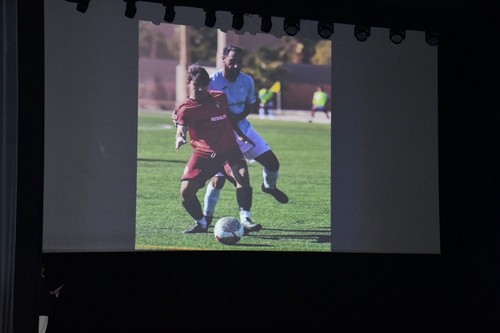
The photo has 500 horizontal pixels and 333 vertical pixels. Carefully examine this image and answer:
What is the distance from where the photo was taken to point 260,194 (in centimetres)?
763

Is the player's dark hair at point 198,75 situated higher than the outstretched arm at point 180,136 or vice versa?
the player's dark hair at point 198,75

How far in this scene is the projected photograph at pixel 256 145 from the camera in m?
7.30

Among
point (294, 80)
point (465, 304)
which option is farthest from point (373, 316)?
point (294, 80)

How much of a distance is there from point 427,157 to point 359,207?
0.97 m

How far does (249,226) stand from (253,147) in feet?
2.64

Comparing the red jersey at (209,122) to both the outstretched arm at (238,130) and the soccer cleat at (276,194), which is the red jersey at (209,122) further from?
the soccer cleat at (276,194)

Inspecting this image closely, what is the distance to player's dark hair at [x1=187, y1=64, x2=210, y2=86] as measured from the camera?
7466mm

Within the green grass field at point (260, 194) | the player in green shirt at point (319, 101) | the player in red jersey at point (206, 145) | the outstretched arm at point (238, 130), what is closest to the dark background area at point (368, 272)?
the green grass field at point (260, 194)

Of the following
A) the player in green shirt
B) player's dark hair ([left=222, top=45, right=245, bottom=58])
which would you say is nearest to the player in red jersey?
player's dark hair ([left=222, top=45, right=245, bottom=58])

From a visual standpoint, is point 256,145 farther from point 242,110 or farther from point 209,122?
point 209,122

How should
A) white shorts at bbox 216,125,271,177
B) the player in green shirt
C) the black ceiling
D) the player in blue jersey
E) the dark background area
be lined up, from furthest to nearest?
the player in green shirt < white shorts at bbox 216,125,271,177 < the player in blue jersey < the dark background area < the black ceiling

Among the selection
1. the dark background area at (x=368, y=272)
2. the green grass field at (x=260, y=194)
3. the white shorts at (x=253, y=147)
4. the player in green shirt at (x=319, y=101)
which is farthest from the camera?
the player in green shirt at (x=319, y=101)

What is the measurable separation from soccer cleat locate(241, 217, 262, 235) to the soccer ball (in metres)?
0.04

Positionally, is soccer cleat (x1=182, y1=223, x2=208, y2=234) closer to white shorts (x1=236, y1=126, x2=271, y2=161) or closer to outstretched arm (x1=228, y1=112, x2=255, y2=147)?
white shorts (x1=236, y1=126, x2=271, y2=161)
